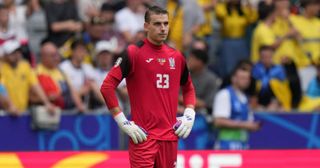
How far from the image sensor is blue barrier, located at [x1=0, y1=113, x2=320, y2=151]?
47.1 feet

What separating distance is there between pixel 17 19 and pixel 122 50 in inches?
67.2

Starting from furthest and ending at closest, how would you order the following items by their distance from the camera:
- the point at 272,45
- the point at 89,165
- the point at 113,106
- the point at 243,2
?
the point at 243,2 < the point at 272,45 < the point at 89,165 < the point at 113,106

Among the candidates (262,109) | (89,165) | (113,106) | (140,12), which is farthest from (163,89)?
(140,12)

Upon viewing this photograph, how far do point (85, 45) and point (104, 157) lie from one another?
4853mm

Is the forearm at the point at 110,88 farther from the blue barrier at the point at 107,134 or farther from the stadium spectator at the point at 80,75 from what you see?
the stadium spectator at the point at 80,75

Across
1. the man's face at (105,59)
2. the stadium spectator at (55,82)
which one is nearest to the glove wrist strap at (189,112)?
the stadium spectator at (55,82)

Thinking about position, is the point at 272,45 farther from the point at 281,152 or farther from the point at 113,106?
the point at 113,106

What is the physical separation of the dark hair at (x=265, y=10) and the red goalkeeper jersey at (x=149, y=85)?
760 cm

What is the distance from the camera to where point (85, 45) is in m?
16.0

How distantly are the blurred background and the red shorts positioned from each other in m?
4.14

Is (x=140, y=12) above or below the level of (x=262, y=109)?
above

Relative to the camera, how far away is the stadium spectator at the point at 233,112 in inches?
543

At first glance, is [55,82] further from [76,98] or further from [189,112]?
[189,112]

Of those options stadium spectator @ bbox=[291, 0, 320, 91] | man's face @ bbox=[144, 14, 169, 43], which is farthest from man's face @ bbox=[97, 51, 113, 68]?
man's face @ bbox=[144, 14, 169, 43]
